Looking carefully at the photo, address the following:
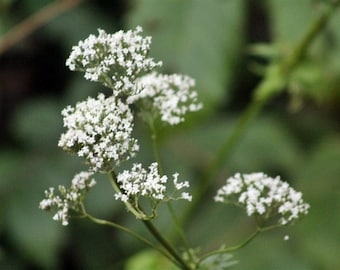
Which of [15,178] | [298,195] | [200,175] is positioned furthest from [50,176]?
[298,195]

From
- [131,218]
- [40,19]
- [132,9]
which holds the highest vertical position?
[40,19]

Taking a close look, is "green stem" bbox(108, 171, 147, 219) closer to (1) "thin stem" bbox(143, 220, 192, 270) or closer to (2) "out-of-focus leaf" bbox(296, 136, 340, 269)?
(1) "thin stem" bbox(143, 220, 192, 270)

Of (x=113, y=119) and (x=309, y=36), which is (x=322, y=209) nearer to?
(x=309, y=36)

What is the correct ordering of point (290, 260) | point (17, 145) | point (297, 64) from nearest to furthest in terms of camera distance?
point (297, 64)
point (290, 260)
point (17, 145)

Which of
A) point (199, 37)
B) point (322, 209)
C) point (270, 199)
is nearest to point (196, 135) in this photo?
point (322, 209)

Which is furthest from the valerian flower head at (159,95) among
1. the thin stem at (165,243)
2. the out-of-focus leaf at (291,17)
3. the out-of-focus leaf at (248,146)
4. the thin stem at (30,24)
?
the out-of-focus leaf at (248,146)

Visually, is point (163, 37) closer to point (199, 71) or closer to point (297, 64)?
point (199, 71)
